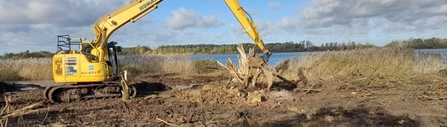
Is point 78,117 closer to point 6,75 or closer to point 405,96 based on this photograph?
point 405,96

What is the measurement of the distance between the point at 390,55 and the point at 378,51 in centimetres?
72

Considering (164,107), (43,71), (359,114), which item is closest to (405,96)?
(359,114)

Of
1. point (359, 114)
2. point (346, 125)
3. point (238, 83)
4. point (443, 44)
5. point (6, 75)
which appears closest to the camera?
point (346, 125)

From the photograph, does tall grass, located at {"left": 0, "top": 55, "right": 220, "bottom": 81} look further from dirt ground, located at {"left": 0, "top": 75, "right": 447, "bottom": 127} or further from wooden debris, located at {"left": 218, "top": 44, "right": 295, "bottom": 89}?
wooden debris, located at {"left": 218, "top": 44, "right": 295, "bottom": 89}

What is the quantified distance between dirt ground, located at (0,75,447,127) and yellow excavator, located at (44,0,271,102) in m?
0.48

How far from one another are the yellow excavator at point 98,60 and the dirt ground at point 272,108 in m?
0.48

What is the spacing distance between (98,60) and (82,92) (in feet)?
3.41

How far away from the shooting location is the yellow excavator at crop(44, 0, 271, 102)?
38.4 feet

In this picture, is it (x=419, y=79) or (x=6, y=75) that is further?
(x=6, y=75)

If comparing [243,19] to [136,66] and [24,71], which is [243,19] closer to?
[136,66]

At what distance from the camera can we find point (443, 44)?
45.8 metres

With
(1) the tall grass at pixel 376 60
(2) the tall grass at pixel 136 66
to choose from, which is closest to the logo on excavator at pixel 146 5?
(1) the tall grass at pixel 376 60

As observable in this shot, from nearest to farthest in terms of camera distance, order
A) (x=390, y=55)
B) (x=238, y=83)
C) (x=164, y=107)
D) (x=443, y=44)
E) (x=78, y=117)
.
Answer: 1. (x=78, y=117)
2. (x=164, y=107)
3. (x=238, y=83)
4. (x=390, y=55)
5. (x=443, y=44)

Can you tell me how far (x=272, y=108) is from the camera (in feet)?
31.3
